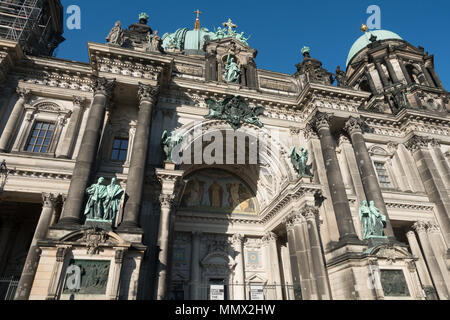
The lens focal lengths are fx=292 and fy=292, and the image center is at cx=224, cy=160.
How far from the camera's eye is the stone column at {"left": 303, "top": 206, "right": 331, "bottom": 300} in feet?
47.4

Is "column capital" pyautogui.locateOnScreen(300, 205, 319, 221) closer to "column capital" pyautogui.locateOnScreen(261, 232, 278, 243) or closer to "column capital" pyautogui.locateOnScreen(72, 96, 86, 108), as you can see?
"column capital" pyautogui.locateOnScreen(261, 232, 278, 243)

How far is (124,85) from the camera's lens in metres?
16.7

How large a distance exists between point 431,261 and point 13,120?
26.4m

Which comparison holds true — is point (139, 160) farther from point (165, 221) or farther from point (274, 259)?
point (274, 259)

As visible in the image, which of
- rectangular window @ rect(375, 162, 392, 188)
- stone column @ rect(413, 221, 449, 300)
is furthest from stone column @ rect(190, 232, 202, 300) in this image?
stone column @ rect(413, 221, 449, 300)

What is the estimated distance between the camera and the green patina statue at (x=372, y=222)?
14909 millimetres

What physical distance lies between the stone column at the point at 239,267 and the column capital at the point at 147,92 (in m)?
10.7

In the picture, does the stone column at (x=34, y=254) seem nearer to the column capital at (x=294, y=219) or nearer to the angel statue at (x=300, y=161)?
the column capital at (x=294, y=219)

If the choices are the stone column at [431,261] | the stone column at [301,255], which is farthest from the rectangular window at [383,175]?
the stone column at [301,255]

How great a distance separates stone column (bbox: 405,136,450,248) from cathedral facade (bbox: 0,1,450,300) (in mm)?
94
